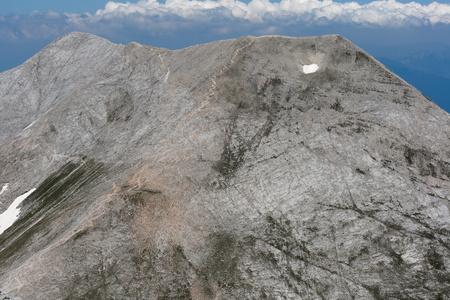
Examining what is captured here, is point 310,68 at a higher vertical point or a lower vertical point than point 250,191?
higher

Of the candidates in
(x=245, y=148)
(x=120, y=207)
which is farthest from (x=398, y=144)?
(x=120, y=207)

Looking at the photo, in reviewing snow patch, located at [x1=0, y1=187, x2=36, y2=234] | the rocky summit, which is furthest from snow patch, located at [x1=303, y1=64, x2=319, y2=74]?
snow patch, located at [x1=0, y1=187, x2=36, y2=234]

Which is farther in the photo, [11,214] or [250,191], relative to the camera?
[11,214]

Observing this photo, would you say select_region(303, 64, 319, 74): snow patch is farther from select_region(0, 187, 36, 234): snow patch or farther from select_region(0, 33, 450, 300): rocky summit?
select_region(0, 187, 36, 234): snow patch

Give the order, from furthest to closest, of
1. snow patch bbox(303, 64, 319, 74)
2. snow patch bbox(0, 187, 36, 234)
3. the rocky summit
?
snow patch bbox(303, 64, 319, 74), snow patch bbox(0, 187, 36, 234), the rocky summit

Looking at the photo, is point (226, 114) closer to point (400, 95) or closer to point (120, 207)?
point (120, 207)

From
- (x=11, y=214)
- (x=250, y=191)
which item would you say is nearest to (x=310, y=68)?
(x=250, y=191)

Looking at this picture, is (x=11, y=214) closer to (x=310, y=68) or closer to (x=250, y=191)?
(x=250, y=191)
